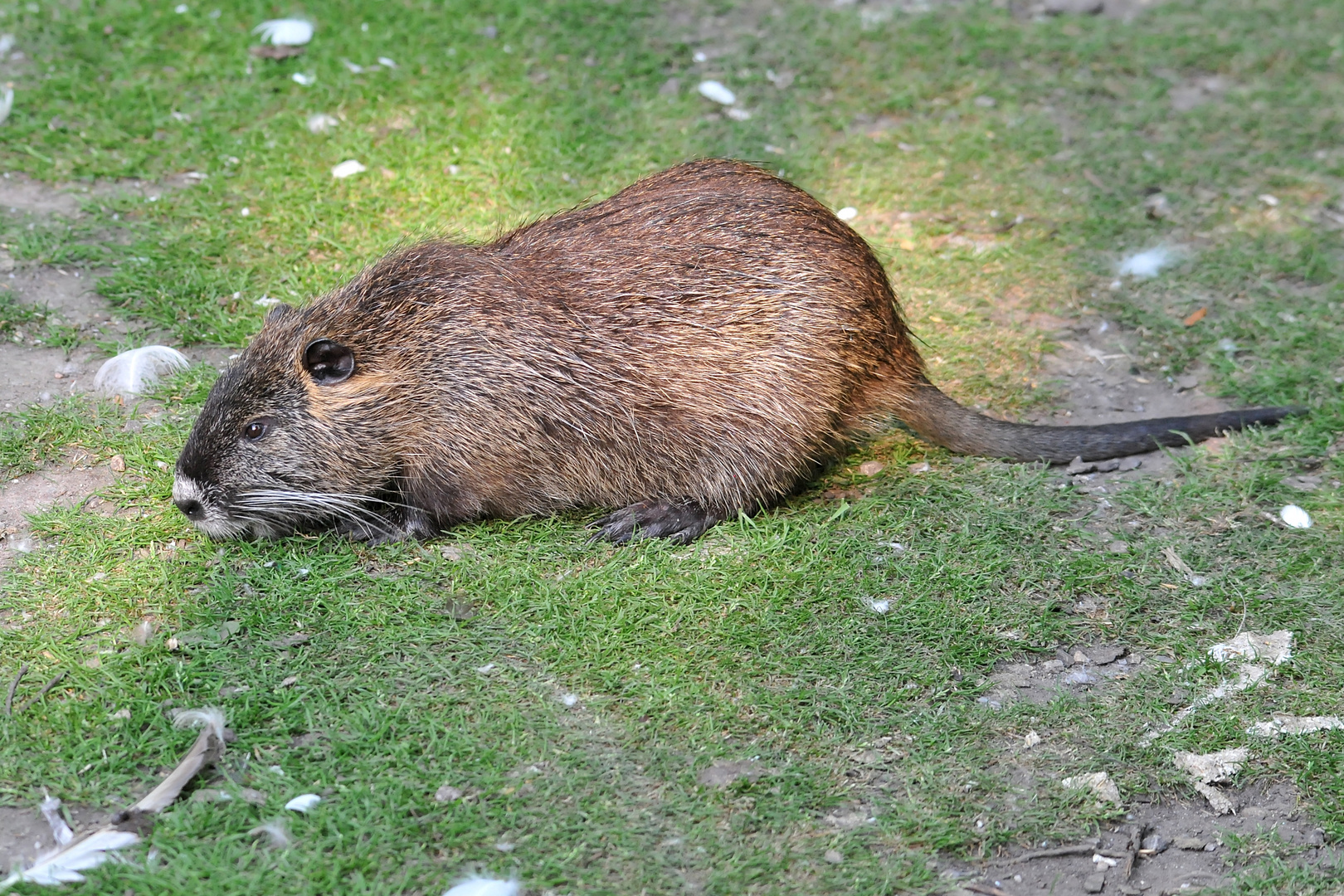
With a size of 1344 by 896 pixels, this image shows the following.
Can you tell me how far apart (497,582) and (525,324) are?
0.73 meters

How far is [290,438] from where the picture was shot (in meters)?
3.32

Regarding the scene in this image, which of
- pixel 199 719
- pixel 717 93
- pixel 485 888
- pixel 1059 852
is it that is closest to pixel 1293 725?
pixel 1059 852

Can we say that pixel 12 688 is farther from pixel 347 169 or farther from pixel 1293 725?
pixel 1293 725

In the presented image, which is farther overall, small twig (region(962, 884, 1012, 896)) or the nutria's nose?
the nutria's nose

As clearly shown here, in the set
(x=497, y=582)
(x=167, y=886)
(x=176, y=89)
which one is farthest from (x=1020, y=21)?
(x=167, y=886)

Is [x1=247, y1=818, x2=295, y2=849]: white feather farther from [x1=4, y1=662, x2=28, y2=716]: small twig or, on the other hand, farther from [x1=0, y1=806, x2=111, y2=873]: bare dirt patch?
[x1=4, y1=662, x2=28, y2=716]: small twig

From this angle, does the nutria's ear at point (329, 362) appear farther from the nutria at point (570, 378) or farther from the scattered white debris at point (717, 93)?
the scattered white debris at point (717, 93)

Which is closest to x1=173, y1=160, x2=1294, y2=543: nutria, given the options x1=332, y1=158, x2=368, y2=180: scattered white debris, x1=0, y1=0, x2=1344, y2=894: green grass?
x1=0, y1=0, x2=1344, y2=894: green grass

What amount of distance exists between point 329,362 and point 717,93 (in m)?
2.95

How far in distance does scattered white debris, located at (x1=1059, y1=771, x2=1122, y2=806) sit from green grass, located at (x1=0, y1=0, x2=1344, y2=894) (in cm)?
3

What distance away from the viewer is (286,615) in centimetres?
313

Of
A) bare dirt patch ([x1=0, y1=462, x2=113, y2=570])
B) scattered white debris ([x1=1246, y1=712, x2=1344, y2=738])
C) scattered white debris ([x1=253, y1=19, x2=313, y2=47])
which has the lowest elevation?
scattered white debris ([x1=1246, y1=712, x2=1344, y2=738])

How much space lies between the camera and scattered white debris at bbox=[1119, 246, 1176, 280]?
4.88 m

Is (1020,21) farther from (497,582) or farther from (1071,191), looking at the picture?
(497,582)
